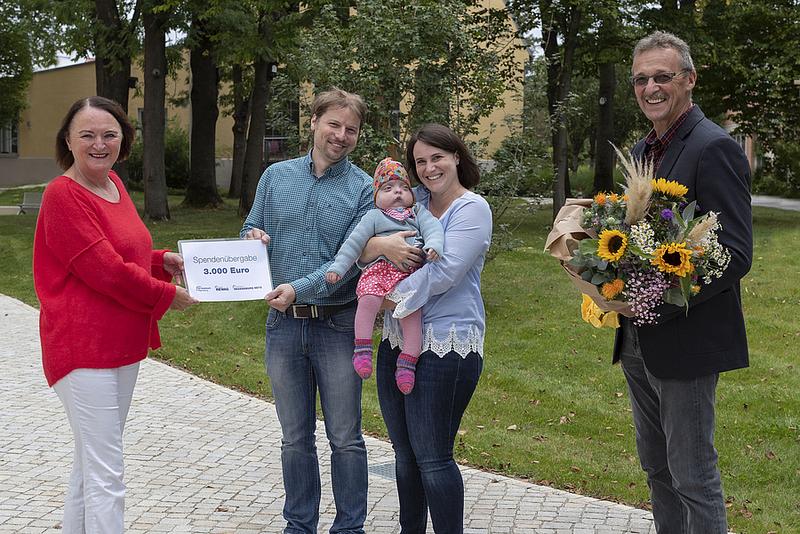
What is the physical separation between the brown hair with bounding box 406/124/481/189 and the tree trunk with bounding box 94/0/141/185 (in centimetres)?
2051

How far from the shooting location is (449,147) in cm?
450

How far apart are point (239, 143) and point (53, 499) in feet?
95.2

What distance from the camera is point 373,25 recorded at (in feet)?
34.8

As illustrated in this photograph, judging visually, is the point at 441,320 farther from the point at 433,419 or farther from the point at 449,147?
the point at 449,147

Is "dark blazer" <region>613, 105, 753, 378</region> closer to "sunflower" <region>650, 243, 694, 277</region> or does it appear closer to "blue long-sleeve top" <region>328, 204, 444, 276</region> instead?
"sunflower" <region>650, 243, 694, 277</region>

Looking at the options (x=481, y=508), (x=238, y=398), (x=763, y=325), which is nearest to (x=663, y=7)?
(x=763, y=325)

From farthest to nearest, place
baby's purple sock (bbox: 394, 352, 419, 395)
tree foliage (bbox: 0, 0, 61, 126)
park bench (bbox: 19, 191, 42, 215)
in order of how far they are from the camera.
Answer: tree foliage (bbox: 0, 0, 61, 126) < park bench (bbox: 19, 191, 42, 215) < baby's purple sock (bbox: 394, 352, 419, 395)

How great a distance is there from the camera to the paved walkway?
5652 millimetres

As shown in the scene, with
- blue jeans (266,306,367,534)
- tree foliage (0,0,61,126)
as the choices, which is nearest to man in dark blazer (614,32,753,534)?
blue jeans (266,306,367,534)

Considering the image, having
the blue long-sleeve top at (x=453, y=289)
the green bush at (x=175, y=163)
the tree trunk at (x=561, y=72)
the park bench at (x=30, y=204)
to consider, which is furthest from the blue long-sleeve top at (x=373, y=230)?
the green bush at (x=175, y=163)

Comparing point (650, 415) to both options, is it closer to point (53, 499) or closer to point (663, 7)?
point (53, 499)

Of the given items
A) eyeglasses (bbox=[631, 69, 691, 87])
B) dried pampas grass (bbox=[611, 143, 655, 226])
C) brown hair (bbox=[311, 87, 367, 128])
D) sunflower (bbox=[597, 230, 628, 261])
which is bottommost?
sunflower (bbox=[597, 230, 628, 261])

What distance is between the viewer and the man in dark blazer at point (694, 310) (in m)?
3.80

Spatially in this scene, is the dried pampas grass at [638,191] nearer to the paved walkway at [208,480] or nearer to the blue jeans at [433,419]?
the blue jeans at [433,419]
